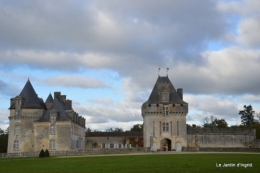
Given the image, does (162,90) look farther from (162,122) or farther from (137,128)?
(137,128)

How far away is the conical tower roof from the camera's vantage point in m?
48.2

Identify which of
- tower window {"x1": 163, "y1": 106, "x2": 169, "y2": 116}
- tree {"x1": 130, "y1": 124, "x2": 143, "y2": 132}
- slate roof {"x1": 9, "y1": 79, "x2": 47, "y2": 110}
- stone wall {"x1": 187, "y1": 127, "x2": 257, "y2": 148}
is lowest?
stone wall {"x1": 187, "y1": 127, "x2": 257, "y2": 148}

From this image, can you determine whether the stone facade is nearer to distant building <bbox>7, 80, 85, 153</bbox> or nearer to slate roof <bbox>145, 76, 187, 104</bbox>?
slate roof <bbox>145, 76, 187, 104</bbox>

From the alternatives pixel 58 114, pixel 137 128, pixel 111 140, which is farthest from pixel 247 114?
pixel 58 114

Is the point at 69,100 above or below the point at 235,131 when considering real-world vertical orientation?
above

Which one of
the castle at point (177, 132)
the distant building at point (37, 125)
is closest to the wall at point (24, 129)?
the distant building at point (37, 125)

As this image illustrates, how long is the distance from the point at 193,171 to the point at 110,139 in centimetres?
4592

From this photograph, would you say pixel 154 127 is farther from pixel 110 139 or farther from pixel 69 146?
pixel 110 139

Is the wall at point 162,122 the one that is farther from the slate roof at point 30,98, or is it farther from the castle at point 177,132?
the slate roof at point 30,98

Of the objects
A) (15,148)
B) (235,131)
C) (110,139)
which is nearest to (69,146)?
(15,148)

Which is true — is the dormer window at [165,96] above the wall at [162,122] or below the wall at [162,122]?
above

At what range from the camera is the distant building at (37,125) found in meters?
46.2

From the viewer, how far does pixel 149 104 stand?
47.7 meters

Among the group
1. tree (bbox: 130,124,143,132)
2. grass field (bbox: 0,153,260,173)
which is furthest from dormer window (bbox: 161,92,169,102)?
tree (bbox: 130,124,143,132)
